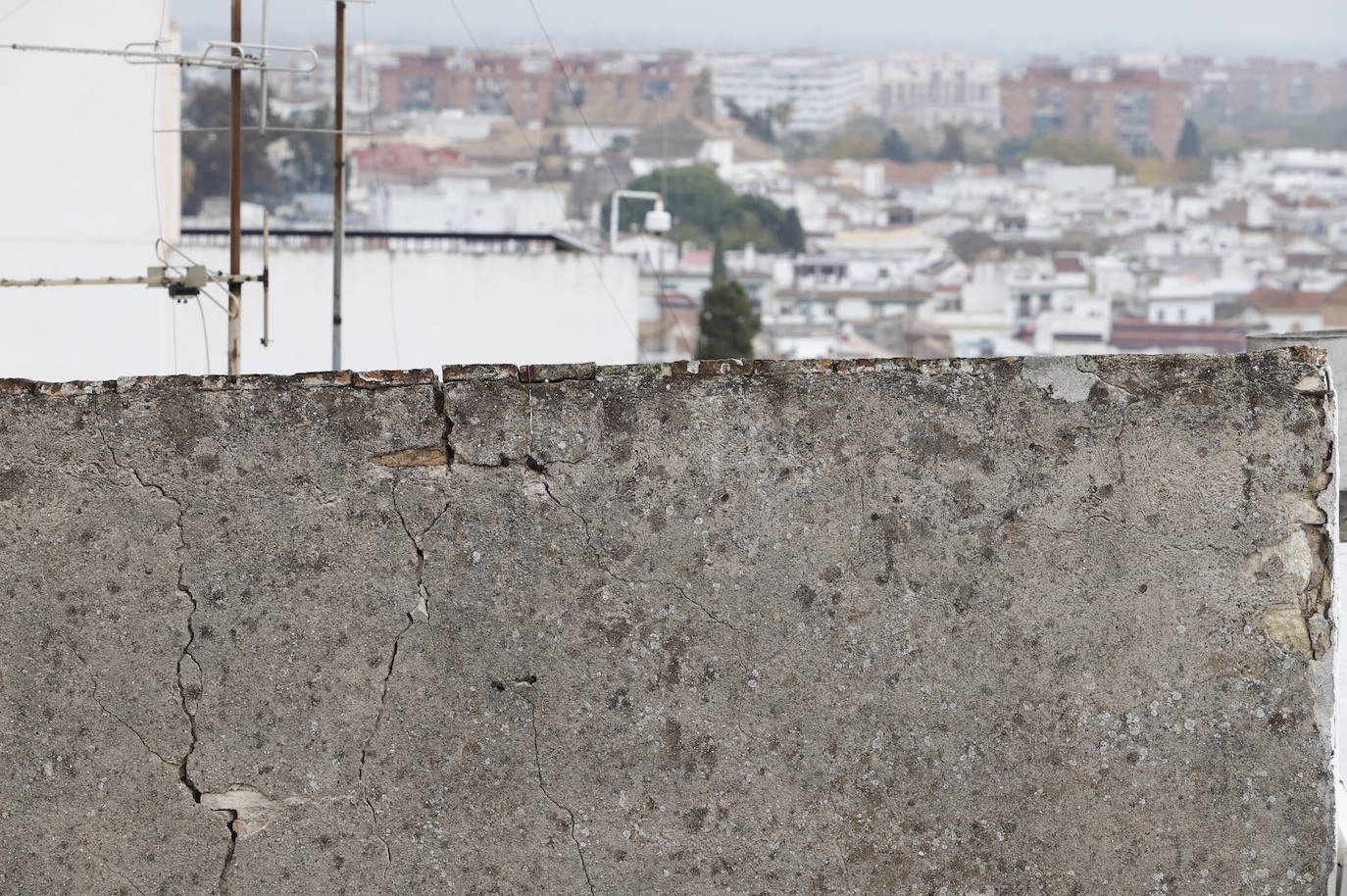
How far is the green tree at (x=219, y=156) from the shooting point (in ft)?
139

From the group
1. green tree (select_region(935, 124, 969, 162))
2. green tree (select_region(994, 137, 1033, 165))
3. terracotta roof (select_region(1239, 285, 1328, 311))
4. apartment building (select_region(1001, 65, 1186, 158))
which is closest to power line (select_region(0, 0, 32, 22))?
terracotta roof (select_region(1239, 285, 1328, 311))

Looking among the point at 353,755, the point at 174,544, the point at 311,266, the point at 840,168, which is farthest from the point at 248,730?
the point at 840,168

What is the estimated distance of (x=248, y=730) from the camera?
2.61 metres

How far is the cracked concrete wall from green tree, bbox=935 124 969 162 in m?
89.0

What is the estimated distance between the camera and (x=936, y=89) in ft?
331

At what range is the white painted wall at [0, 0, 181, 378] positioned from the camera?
8.22m

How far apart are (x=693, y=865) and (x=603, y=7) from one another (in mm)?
100962

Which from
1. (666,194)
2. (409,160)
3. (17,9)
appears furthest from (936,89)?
(17,9)

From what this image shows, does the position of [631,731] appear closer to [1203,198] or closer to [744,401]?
[744,401]

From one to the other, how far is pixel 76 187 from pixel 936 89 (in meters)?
97.1

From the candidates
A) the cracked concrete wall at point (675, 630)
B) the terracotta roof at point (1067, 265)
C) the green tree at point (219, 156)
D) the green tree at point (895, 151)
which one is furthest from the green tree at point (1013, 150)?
the cracked concrete wall at point (675, 630)

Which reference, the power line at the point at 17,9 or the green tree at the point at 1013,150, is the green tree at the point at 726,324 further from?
the green tree at the point at 1013,150

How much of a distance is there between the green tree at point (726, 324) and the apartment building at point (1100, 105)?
6717 cm

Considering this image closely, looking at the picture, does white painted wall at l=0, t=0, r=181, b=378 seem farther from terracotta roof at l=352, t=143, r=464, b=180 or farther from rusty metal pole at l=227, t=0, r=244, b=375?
terracotta roof at l=352, t=143, r=464, b=180
